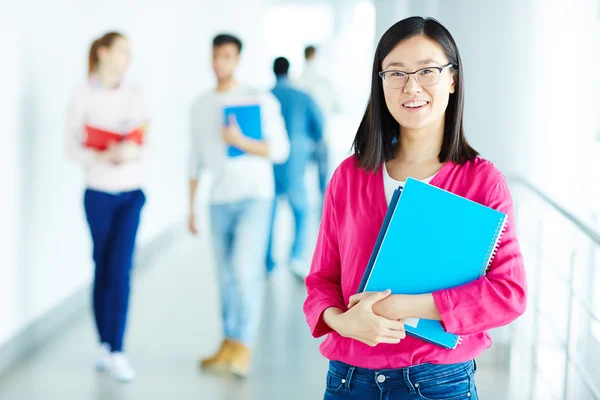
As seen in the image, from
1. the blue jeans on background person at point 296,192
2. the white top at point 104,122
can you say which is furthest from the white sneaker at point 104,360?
the blue jeans on background person at point 296,192

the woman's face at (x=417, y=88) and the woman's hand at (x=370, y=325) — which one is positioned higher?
the woman's face at (x=417, y=88)

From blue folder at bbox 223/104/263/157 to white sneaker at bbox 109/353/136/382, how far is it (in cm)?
107

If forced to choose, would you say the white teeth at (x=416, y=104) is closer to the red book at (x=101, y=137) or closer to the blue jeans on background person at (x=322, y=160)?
the red book at (x=101, y=137)

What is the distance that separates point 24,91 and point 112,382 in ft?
4.74

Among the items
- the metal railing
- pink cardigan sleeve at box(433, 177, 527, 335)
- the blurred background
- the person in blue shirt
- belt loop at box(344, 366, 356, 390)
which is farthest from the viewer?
the person in blue shirt

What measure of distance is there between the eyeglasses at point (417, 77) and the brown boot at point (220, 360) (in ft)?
8.14

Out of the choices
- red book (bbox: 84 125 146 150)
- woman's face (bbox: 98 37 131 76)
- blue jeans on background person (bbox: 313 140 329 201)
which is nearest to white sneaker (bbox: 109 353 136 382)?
red book (bbox: 84 125 146 150)

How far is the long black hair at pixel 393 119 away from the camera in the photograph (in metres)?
1.29

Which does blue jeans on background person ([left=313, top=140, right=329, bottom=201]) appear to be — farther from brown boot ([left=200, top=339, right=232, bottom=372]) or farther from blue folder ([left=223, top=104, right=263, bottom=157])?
brown boot ([left=200, top=339, right=232, bottom=372])

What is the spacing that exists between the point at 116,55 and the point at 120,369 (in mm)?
1430

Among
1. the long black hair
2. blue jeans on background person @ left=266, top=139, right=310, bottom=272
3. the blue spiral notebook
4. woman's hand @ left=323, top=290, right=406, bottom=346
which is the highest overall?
the long black hair

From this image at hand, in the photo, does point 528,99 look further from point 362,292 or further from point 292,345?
point 362,292

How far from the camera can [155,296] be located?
4.96 meters

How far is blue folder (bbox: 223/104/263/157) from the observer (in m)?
3.37
